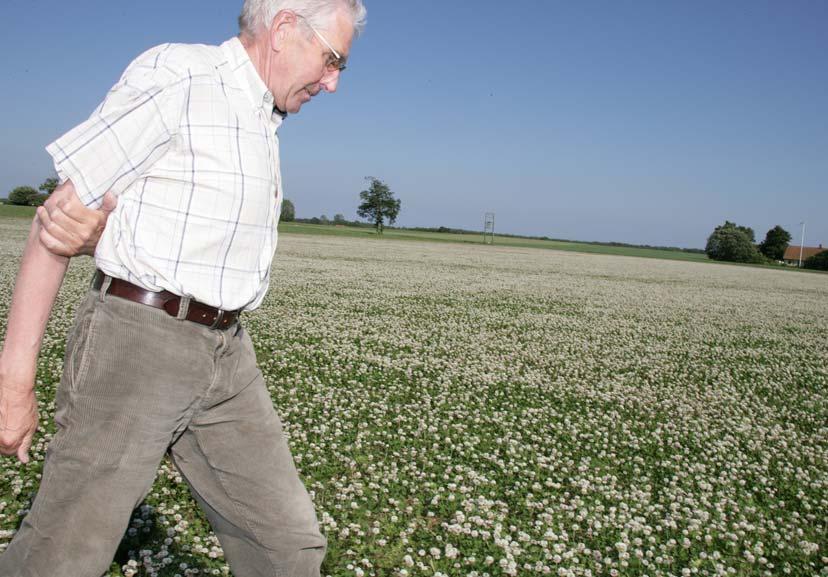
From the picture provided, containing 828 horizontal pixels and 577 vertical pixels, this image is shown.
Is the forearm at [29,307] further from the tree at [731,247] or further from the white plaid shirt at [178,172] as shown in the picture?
the tree at [731,247]

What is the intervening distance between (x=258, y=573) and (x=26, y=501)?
2.88 meters

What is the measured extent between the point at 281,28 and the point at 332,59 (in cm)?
25

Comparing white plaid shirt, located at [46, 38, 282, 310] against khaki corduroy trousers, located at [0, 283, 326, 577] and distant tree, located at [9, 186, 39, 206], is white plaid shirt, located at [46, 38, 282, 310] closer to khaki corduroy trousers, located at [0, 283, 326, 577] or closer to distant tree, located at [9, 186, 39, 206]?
khaki corduroy trousers, located at [0, 283, 326, 577]

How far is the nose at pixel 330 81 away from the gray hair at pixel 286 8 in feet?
0.77

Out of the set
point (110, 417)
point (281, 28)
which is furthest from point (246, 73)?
point (110, 417)

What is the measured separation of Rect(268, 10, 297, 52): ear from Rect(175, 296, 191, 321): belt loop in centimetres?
109

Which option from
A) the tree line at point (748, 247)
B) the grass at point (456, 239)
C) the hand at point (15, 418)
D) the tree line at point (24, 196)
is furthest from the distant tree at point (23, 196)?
the tree line at point (748, 247)

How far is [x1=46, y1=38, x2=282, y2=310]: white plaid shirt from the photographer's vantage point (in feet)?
6.68

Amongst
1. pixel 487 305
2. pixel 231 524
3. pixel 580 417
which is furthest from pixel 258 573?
pixel 487 305

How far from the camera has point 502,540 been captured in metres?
4.61

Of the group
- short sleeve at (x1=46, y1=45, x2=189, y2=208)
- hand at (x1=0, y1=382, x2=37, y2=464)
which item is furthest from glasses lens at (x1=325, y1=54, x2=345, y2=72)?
hand at (x1=0, y1=382, x2=37, y2=464)

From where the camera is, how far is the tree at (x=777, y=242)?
4973 inches

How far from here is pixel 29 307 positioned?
2.05m

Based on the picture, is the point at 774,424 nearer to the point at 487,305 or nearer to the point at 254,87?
the point at 254,87
